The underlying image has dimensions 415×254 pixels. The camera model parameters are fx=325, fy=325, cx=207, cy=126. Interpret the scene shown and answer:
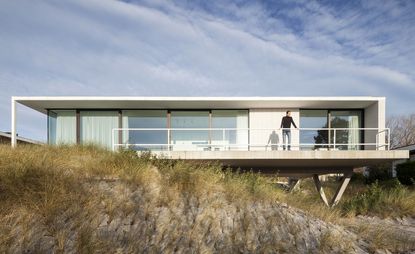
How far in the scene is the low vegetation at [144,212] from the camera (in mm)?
5078

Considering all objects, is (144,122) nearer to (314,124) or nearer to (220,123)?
(220,123)

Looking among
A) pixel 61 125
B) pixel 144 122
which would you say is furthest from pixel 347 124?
pixel 61 125

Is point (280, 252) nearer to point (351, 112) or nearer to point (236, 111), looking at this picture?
point (236, 111)

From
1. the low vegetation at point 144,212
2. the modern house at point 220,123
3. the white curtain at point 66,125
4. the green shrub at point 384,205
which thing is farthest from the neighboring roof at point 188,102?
the low vegetation at point 144,212

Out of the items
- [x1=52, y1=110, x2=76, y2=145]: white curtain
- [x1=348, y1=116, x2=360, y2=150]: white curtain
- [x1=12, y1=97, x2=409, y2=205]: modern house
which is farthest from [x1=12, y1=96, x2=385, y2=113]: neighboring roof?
[x1=348, y1=116, x2=360, y2=150]: white curtain

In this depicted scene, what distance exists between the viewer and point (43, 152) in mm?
7836

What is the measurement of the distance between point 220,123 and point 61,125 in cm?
749

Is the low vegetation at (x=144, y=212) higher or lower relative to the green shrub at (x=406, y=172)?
higher

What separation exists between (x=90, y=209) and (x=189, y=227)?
5.72ft

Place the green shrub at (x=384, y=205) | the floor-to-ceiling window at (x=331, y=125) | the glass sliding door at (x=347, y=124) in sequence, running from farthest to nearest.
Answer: the glass sliding door at (x=347, y=124) → the floor-to-ceiling window at (x=331, y=125) → the green shrub at (x=384, y=205)

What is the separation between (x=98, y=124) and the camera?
15.3 meters

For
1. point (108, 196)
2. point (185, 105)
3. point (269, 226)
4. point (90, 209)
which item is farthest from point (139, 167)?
point (185, 105)

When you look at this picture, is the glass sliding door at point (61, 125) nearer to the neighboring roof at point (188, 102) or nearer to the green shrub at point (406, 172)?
the neighboring roof at point (188, 102)

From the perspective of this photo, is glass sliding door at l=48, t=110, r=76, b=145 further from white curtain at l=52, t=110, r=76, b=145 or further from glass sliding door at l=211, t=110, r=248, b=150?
glass sliding door at l=211, t=110, r=248, b=150
